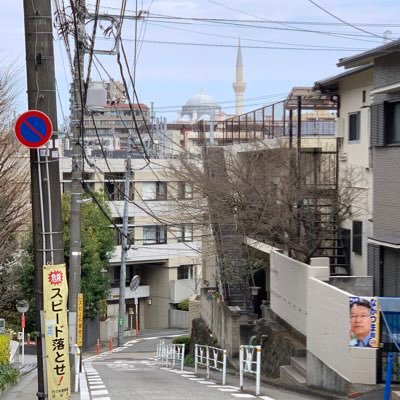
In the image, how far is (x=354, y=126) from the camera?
25.3 m

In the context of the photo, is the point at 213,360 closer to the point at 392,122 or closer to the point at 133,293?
the point at 392,122

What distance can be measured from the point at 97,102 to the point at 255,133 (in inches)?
424

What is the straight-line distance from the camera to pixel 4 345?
18.4 meters

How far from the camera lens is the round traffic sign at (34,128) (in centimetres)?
942

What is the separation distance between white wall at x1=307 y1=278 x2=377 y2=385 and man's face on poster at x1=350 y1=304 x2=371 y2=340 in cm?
30

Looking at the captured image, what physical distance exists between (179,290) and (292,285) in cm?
3519

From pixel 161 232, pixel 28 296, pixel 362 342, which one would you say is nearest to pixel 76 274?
pixel 362 342

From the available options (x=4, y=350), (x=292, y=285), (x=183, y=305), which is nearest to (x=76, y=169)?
(x=4, y=350)

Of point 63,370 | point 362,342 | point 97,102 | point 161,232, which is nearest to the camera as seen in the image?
point 63,370

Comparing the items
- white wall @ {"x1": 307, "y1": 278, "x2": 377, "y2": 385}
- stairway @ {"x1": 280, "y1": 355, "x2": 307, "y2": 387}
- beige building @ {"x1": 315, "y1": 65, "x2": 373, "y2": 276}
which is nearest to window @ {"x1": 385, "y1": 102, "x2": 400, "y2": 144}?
beige building @ {"x1": 315, "y1": 65, "x2": 373, "y2": 276}

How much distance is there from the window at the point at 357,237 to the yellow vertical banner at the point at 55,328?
15775 mm

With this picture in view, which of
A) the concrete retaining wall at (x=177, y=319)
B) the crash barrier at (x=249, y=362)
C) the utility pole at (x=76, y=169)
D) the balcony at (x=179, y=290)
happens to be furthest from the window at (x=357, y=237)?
the concrete retaining wall at (x=177, y=319)

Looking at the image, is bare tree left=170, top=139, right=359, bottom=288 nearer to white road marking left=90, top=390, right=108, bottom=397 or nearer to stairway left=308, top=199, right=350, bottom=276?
stairway left=308, top=199, right=350, bottom=276

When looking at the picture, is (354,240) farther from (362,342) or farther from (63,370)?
(63,370)
